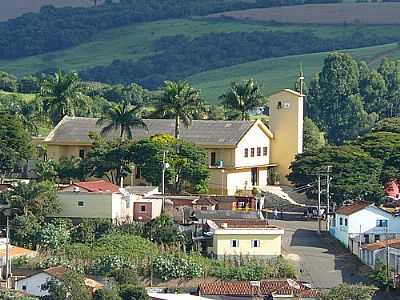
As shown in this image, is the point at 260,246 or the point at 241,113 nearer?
the point at 260,246

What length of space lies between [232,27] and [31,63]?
2464 cm

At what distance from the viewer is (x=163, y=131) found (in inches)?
2751

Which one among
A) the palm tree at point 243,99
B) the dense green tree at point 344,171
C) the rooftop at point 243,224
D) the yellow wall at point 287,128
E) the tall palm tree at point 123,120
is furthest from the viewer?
the palm tree at point 243,99

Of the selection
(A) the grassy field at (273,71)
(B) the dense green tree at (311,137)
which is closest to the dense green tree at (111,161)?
(B) the dense green tree at (311,137)

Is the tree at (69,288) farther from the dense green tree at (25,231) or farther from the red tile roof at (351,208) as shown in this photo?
the red tile roof at (351,208)

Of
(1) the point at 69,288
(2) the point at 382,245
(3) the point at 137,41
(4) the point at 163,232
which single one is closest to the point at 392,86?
(2) the point at 382,245

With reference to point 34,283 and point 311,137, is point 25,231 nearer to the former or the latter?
point 34,283

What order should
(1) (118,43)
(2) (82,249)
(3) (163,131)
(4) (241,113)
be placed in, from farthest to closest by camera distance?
(1) (118,43)
(4) (241,113)
(3) (163,131)
(2) (82,249)

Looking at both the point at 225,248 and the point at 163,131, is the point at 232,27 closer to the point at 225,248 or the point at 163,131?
the point at 163,131

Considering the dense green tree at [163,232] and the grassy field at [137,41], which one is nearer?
the dense green tree at [163,232]

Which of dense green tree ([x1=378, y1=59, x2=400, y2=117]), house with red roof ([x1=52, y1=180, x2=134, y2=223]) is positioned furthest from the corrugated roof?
dense green tree ([x1=378, y1=59, x2=400, y2=117])

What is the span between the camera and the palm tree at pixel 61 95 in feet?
235

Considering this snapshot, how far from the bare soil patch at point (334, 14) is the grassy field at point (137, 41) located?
1.64m

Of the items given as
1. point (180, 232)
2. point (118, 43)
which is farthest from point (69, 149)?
point (118, 43)
